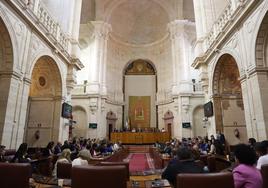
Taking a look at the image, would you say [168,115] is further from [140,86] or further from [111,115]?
[111,115]

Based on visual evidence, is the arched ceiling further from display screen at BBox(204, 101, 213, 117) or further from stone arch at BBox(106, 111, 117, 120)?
display screen at BBox(204, 101, 213, 117)

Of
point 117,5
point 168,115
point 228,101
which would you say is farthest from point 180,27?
point 228,101

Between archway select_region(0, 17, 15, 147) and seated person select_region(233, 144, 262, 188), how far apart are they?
6259mm

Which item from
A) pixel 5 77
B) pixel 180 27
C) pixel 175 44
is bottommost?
pixel 5 77

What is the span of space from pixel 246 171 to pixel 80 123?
54.0 feet

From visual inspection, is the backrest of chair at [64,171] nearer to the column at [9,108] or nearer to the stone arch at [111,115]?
the column at [9,108]

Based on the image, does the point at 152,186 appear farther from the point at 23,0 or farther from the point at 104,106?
the point at 104,106

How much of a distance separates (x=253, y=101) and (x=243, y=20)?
2725 mm

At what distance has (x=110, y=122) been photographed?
19.5m

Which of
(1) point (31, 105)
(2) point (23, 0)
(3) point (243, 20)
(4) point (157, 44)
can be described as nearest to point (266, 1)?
(3) point (243, 20)

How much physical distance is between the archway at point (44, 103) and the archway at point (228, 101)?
A: 761 centimetres

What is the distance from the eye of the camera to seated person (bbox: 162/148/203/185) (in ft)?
7.64

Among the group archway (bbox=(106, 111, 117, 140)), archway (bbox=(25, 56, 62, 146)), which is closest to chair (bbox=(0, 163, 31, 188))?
archway (bbox=(25, 56, 62, 146))

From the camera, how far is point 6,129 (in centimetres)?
597
